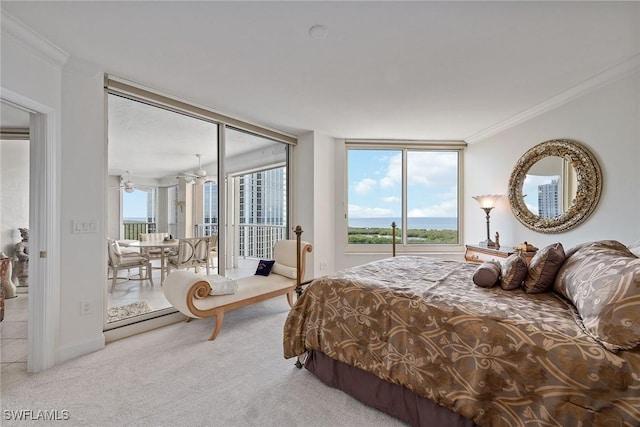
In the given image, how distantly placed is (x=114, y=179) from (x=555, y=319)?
3.82 metres

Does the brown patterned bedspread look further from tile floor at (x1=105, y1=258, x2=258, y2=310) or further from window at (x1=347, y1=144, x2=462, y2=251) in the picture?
window at (x1=347, y1=144, x2=462, y2=251)

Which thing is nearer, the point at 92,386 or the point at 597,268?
the point at 597,268

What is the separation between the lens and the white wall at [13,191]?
2.32 metres

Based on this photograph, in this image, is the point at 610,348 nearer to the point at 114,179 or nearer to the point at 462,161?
the point at 114,179

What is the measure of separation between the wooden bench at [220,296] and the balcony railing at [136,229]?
33.9 inches

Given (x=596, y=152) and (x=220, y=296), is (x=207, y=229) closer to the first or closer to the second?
(x=220, y=296)

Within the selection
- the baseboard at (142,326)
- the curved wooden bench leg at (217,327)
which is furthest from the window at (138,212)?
the curved wooden bench leg at (217,327)

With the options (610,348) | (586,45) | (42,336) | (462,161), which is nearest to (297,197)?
(462,161)

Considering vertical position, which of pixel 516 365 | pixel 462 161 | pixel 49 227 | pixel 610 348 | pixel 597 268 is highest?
pixel 462 161

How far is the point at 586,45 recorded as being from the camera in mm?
2127

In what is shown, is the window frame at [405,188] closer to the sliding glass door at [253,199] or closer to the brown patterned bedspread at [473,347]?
the sliding glass door at [253,199]

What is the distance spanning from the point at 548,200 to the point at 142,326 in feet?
15.8

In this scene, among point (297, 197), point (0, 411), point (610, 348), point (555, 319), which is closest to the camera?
point (610, 348)

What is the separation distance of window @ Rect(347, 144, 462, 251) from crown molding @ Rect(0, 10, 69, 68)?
386cm
